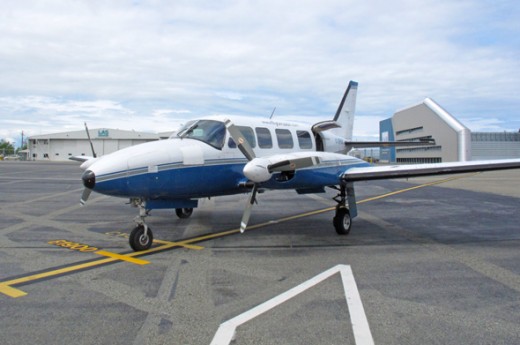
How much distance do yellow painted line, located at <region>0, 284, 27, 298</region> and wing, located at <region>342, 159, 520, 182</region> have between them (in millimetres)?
7204

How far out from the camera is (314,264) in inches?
281

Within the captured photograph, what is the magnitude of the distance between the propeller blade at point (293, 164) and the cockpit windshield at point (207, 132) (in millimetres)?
1737

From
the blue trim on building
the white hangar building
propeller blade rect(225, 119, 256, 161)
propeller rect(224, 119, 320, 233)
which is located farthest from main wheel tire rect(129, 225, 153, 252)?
the blue trim on building

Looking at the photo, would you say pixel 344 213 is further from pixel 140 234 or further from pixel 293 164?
pixel 140 234

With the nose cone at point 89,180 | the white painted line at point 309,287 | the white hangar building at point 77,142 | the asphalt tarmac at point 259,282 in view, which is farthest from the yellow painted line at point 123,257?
the white hangar building at point 77,142

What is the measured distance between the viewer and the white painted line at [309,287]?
4.12 meters

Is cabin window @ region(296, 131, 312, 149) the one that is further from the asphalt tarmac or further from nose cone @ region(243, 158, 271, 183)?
nose cone @ region(243, 158, 271, 183)

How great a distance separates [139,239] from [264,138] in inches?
166

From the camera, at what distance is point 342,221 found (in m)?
9.97

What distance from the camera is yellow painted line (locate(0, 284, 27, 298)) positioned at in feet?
17.5

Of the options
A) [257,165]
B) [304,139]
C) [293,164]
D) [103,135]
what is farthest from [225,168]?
[103,135]

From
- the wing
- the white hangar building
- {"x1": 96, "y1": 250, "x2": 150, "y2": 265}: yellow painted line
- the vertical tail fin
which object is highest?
the white hangar building

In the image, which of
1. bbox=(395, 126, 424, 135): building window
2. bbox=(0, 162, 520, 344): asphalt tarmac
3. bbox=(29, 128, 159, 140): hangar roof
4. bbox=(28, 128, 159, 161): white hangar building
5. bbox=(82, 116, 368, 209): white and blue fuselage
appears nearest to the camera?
bbox=(0, 162, 520, 344): asphalt tarmac

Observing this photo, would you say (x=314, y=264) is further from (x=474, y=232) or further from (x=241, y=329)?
(x=474, y=232)
